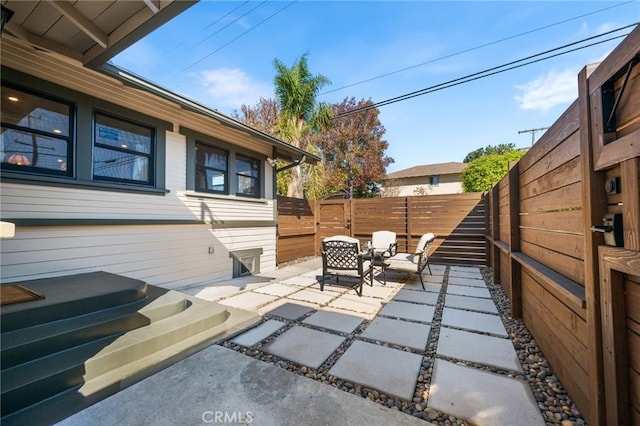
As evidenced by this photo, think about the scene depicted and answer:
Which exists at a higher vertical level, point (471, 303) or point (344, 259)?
point (344, 259)

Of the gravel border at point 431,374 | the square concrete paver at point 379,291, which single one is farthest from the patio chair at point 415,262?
the gravel border at point 431,374

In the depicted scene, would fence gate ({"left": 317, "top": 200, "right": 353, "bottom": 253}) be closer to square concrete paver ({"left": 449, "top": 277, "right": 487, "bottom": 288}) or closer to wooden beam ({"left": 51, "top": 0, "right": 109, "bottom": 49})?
square concrete paver ({"left": 449, "top": 277, "right": 487, "bottom": 288})

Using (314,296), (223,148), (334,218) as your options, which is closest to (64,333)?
(314,296)

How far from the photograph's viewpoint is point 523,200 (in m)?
2.98

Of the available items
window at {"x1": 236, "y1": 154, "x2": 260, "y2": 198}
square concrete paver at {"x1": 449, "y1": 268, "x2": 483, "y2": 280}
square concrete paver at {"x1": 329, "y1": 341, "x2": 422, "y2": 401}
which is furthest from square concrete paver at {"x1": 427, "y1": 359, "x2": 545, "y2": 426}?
window at {"x1": 236, "y1": 154, "x2": 260, "y2": 198}

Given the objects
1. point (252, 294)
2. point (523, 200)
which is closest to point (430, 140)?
point (523, 200)

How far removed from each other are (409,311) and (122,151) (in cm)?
482

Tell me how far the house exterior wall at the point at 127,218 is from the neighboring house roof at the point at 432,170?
16629 mm

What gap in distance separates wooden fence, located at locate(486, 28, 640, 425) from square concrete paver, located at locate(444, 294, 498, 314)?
1421 mm

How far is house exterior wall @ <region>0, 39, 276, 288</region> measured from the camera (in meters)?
2.99

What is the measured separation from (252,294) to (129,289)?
1895 mm

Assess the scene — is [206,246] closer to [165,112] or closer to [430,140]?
[165,112]

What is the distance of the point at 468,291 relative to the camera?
4.46 meters

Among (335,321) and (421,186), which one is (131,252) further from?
(421,186)
